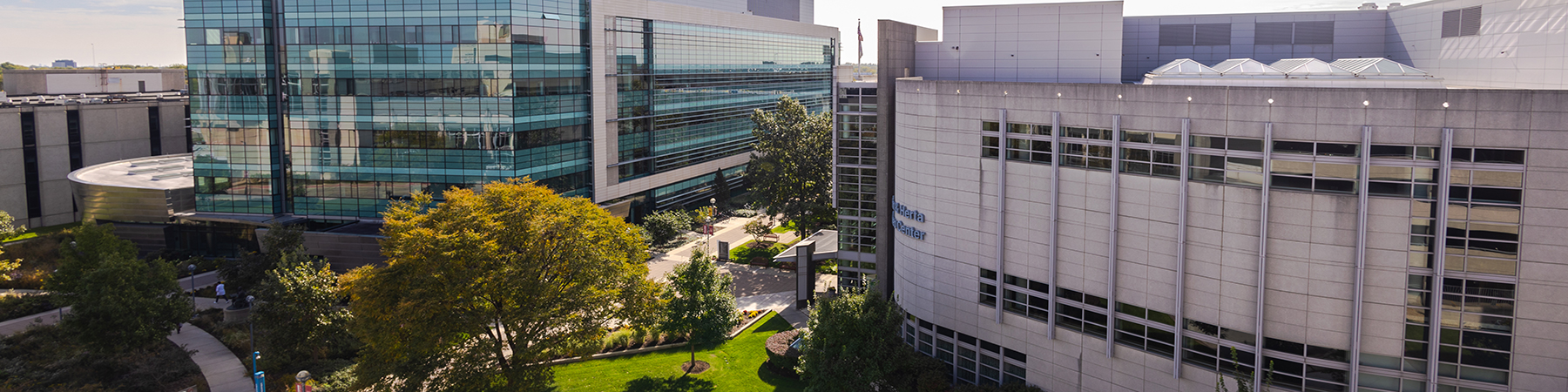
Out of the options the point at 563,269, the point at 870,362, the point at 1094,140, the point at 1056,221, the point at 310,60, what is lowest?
the point at 870,362

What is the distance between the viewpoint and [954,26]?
42.1m

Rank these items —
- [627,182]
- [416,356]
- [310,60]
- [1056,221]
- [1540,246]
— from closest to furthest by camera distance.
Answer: [1540,246]
[1056,221]
[416,356]
[310,60]
[627,182]

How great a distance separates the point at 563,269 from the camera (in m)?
34.6

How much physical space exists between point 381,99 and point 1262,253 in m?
51.2

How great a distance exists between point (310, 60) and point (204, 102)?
876cm

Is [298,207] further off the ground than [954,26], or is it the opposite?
[954,26]

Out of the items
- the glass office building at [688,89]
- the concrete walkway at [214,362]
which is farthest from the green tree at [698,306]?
the glass office building at [688,89]

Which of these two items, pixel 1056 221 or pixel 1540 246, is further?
pixel 1056 221

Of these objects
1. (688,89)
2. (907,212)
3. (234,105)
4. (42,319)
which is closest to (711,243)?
(688,89)

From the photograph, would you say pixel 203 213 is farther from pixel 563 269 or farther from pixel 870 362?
pixel 870 362

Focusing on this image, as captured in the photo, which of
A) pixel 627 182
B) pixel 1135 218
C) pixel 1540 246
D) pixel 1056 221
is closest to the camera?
pixel 1540 246

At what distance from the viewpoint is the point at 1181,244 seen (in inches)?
1078

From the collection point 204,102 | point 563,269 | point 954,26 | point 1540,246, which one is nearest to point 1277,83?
point 1540,246

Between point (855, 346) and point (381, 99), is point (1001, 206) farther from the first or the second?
point (381, 99)
